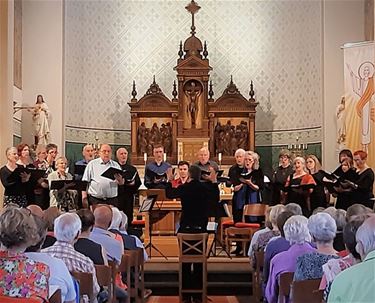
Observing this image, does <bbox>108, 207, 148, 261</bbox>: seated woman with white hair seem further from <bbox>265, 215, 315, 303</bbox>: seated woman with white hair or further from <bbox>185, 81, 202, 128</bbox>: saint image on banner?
<bbox>185, 81, 202, 128</bbox>: saint image on banner

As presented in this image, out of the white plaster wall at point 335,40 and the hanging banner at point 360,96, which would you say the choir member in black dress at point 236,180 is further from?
the white plaster wall at point 335,40

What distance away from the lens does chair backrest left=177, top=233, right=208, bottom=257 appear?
816 centimetres

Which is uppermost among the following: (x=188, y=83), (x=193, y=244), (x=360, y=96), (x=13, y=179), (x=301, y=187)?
(x=188, y=83)

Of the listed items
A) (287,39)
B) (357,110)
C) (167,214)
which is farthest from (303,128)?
(167,214)

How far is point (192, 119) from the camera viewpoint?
585 inches

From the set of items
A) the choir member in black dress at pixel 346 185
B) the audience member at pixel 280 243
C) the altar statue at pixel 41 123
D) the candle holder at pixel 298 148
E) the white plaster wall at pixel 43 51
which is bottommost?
the audience member at pixel 280 243

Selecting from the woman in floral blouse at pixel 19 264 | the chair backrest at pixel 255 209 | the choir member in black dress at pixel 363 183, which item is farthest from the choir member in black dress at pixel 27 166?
the woman in floral blouse at pixel 19 264

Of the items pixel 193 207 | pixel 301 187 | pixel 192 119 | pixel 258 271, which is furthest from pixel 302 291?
pixel 192 119

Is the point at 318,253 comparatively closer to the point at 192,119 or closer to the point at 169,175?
the point at 169,175

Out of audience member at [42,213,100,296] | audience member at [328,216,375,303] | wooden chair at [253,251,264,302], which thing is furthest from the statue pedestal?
audience member at [328,216,375,303]

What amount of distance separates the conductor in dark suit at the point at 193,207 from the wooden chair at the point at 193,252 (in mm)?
136

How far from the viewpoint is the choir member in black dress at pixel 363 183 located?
30.6ft

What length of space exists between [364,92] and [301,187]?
10.7ft

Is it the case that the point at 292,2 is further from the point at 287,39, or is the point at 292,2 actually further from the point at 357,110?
the point at 357,110
